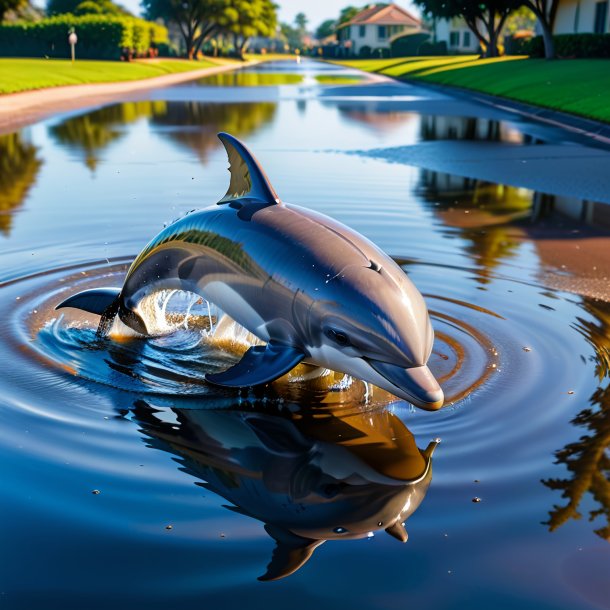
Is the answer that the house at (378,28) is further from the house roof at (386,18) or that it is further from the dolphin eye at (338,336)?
the dolphin eye at (338,336)

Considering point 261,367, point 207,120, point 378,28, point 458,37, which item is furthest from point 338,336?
point 378,28

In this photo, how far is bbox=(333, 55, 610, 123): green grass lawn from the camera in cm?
2755

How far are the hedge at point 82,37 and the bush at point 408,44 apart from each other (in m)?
38.6

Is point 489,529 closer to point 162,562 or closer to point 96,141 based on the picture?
point 162,562

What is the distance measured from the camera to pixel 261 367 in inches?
197

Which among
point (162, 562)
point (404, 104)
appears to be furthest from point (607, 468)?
point (404, 104)

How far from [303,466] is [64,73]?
4706 cm

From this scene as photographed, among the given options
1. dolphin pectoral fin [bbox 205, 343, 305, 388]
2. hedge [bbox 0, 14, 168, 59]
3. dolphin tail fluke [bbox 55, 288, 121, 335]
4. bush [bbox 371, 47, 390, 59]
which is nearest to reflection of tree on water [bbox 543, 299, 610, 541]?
dolphin pectoral fin [bbox 205, 343, 305, 388]

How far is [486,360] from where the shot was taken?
661cm

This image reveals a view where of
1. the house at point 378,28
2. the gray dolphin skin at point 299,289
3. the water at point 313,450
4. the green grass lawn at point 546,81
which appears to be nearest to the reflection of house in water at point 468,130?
the green grass lawn at point 546,81

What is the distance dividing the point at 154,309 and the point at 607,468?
395cm

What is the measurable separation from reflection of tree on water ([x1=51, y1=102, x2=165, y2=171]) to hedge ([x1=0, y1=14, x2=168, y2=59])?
39896 mm

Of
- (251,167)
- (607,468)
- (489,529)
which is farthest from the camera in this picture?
(251,167)

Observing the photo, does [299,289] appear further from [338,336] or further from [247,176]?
[247,176]
